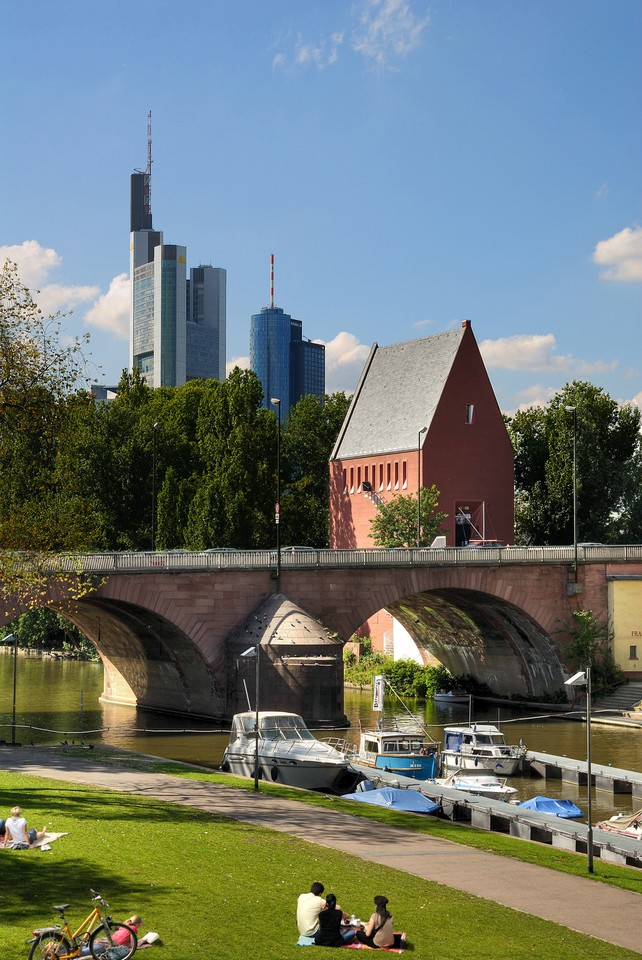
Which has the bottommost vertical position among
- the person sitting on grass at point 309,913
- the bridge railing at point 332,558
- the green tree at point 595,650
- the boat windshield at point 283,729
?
the person sitting on grass at point 309,913

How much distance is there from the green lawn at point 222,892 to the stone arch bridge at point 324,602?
28.2m

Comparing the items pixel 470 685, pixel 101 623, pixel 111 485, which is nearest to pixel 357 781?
pixel 101 623

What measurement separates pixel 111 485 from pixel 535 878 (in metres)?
69.1

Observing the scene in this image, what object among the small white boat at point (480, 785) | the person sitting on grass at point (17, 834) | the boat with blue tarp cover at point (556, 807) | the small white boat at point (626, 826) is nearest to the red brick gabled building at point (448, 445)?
the small white boat at point (480, 785)

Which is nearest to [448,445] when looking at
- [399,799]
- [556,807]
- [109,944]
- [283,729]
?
[283,729]

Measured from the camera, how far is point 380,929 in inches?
784

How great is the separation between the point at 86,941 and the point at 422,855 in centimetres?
1078

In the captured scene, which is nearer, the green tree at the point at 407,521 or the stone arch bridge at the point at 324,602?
the stone arch bridge at the point at 324,602

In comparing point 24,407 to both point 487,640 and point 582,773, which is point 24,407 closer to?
point 582,773

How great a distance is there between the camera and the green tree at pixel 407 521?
8106 cm

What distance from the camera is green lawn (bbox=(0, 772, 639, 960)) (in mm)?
19625

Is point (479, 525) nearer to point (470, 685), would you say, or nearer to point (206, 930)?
point (470, 685)

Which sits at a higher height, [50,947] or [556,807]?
[50,947]

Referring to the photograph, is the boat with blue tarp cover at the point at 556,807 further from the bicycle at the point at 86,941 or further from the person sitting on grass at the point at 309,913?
the bicycle at the point at 86,941
